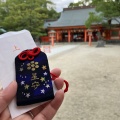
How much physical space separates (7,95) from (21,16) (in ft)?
51.9

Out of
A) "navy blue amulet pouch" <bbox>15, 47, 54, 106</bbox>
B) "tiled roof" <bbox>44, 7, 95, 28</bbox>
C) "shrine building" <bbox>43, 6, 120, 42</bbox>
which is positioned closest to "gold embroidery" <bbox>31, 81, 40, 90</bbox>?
"navy blue amulet pouch" <bbox>15, 47, 54, 106</bbox>

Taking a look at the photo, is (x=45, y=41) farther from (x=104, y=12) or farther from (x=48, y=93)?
(x=48, y=93)

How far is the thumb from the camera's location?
3.09ft

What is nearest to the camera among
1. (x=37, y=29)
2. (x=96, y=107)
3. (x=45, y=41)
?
(x=96, y=107)

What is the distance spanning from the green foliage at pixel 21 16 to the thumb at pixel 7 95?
1536cm

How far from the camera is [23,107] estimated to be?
100cm

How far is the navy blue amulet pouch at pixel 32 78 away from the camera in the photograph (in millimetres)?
995

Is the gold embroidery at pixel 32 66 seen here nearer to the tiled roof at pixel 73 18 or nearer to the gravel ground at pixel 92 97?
the gravel ground at pixel 92 97

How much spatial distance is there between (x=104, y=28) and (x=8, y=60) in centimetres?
1824

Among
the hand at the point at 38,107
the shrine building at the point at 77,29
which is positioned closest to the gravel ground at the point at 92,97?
the hand at the point at 38,107

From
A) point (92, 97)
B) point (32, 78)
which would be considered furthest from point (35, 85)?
point (92, 97)

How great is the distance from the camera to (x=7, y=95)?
95 cm

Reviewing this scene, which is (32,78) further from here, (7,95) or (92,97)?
(92,97)

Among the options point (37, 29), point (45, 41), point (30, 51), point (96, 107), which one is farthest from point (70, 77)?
point (45, 41)
